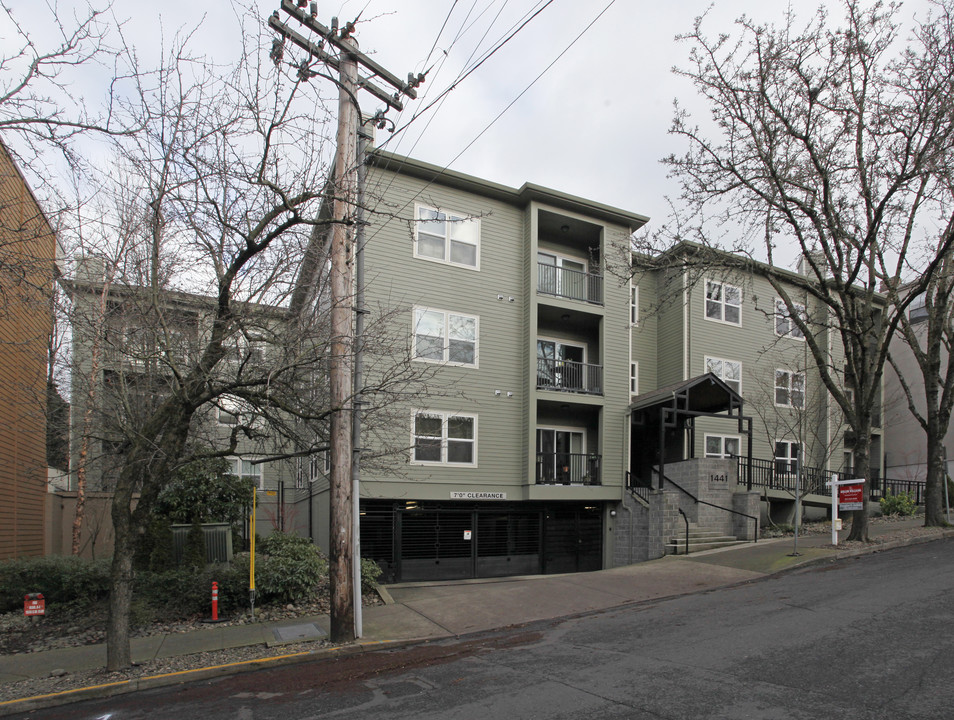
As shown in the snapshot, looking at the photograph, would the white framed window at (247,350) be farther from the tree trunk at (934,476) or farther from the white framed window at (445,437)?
the tree trunk at (934,476)

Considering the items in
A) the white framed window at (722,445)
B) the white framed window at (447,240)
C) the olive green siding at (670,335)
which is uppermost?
the white framed window at (447,240)

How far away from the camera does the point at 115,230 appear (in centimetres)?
1239

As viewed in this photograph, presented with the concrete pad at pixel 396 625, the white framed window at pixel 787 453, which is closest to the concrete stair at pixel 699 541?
the white framed window at pixel 787 453

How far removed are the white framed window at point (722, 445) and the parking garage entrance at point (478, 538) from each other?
6489mm

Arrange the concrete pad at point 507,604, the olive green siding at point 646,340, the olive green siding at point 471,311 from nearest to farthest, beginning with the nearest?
the concrete pad at point 507,604, the olive green siding at point 471,311, the olive green siding at point 646,340

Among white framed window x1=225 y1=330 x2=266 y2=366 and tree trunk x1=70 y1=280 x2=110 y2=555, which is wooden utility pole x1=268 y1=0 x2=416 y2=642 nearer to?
white framed window x1=225 y1=330 x2=266 y2=366

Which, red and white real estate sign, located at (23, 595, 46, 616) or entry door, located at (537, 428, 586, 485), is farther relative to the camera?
entry door, located at (537, 428, 586, 485)

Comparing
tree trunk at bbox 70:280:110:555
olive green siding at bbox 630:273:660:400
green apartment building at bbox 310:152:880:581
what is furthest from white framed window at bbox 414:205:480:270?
olive green siding at bbox 630:273:660:400

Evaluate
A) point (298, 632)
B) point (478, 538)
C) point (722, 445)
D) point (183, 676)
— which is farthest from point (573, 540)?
point (183, 676)

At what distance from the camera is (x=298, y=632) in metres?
10.6

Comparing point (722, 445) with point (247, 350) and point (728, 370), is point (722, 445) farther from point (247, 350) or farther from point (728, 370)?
point (247, 350)

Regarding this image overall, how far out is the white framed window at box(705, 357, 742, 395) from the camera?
24.3 meters

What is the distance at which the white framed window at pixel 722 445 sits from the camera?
24250 mm

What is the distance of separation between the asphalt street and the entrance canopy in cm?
868
